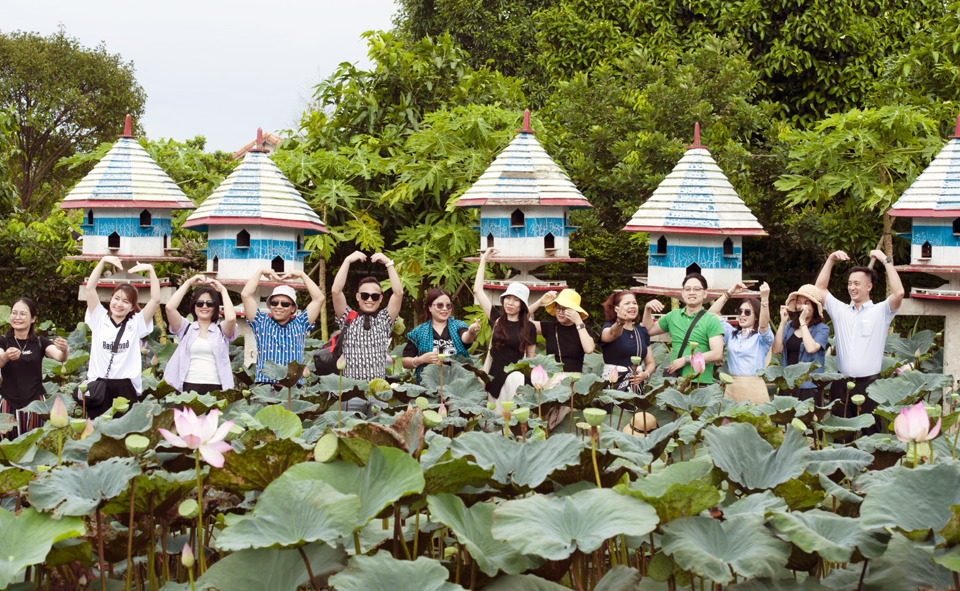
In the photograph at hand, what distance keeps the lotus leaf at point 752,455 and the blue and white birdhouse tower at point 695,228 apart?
561 cm

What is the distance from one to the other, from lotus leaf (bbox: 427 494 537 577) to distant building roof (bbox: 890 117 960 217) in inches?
268

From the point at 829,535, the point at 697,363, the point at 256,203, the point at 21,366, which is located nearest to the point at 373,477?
the point at 829,535

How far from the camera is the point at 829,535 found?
236 centimetres

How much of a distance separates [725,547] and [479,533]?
651mm

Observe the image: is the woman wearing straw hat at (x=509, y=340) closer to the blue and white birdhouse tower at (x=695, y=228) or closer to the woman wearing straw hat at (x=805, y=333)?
the woman wearing straw hat at (x=805, y=333)

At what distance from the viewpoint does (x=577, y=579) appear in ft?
7.89

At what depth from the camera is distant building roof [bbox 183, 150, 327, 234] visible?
909 centimetres

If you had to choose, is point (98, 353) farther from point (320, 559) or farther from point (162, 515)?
point (320, 559)

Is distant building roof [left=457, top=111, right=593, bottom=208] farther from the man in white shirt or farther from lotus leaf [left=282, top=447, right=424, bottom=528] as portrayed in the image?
lotus leaf [left=282, top=447, right=424, bottom=528]

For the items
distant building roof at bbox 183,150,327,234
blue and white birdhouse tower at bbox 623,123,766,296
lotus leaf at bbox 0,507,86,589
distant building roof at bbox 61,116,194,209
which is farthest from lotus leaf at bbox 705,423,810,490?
distant building roof at bbox 61,116,194,209

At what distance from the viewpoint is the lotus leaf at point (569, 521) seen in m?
2.19

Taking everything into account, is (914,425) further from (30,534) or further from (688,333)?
(688,333)

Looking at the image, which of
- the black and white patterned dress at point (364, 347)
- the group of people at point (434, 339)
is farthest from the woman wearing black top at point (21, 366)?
the black and white patterned dress at point (364, 347)

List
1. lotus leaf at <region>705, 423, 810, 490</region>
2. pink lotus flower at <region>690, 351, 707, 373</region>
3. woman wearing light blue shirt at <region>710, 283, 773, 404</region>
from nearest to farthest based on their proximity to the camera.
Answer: lotus leaf at <region>705, 423, 810, 490</region> → pink lotus flower at <region>690, 351, 707, 373</region> → woman wearing light blue shirt at <region>710, 283, 773, 404</region>
